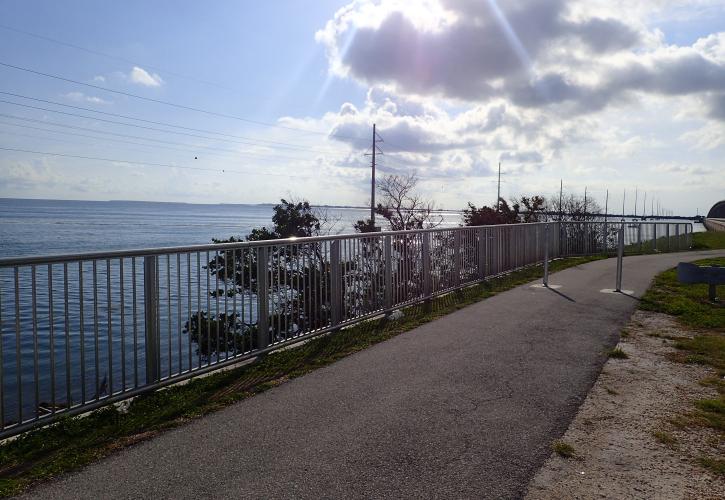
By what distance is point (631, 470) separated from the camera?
3568mm

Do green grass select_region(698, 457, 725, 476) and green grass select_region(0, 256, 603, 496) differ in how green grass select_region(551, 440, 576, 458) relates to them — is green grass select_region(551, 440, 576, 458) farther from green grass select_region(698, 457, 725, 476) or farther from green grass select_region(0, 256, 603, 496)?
green grass select_region(0, 256, 603, 496)

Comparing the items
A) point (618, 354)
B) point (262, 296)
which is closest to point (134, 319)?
point (262, 296)

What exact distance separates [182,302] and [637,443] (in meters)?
4.24

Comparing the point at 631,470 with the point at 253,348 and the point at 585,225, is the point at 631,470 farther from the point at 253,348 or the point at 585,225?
the point at 585,225

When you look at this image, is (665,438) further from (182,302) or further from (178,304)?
(182,302)

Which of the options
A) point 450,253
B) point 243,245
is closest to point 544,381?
point 243,245

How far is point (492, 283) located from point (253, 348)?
722cm

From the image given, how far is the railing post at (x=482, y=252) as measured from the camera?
12.5m

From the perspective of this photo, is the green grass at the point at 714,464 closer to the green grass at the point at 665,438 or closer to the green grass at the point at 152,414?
the green grass at the point at 665,438

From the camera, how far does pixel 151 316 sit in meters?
5.23

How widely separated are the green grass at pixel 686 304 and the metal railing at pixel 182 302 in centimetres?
377

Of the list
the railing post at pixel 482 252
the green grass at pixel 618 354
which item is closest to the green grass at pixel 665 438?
the green grass at pixel 618 354

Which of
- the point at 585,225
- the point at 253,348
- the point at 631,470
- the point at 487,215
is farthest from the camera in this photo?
the point at 487,215

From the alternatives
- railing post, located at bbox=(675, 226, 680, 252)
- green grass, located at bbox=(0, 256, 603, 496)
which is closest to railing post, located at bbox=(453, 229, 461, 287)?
green grass, located at bbox=(0, 256, 603, 496)
